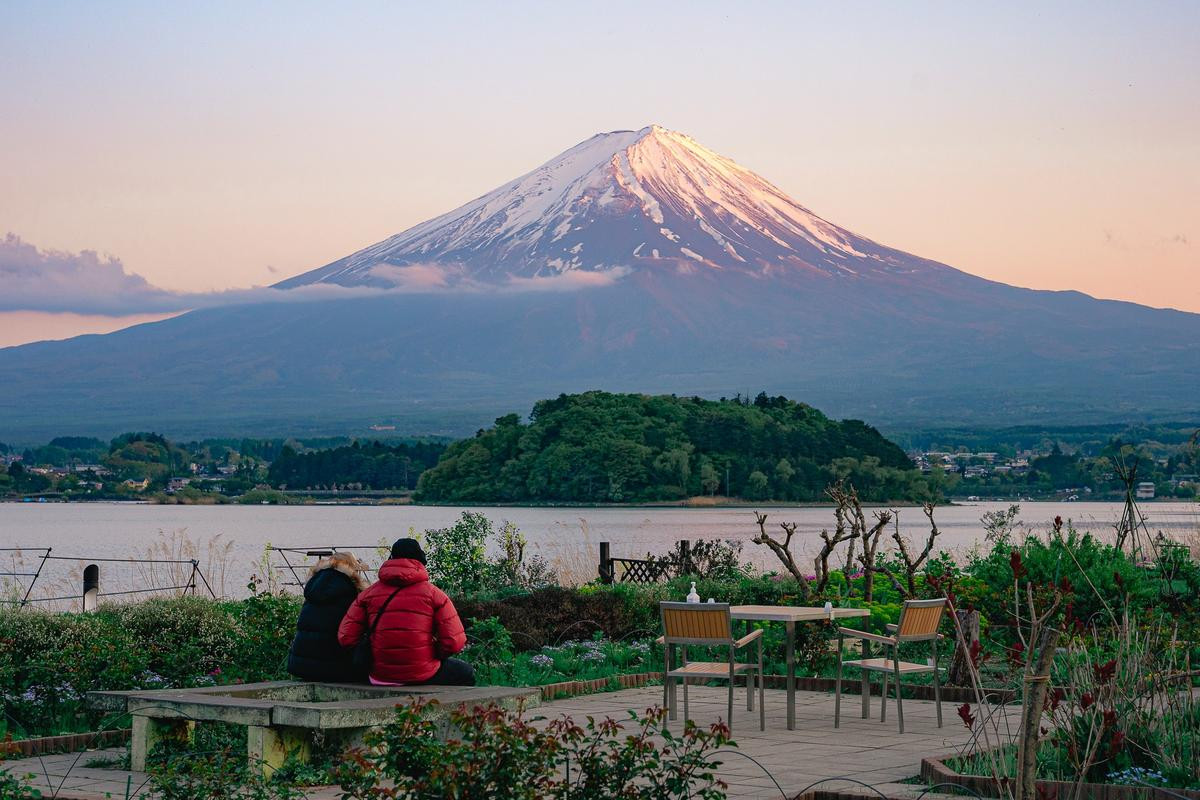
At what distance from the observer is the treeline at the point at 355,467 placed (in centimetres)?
9175

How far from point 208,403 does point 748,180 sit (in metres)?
60.2

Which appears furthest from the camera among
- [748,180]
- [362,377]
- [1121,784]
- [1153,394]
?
[362,377]

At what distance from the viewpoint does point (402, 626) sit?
8211mm

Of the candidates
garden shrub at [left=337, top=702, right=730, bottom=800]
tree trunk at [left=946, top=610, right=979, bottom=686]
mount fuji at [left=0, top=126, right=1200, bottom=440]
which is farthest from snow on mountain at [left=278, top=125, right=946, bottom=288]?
garden shrub at [left=337, top=702, right=730, bottom=800]

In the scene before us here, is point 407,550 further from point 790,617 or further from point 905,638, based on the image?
point 905,638

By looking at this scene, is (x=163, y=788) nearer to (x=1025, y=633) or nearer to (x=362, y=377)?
(x=1025, y=633)

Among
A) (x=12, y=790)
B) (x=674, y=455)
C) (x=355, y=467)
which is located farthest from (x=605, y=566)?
(x=355, y=467)

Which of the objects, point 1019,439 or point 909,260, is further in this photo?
point 909,260

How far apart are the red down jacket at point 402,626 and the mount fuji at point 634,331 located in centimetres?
14281

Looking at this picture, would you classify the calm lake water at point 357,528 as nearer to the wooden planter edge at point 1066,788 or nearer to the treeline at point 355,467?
the treeline at point 355,467

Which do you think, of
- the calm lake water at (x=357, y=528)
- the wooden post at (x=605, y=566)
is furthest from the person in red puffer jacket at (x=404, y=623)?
the calm lake water at (x=357, y=528)

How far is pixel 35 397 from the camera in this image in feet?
622

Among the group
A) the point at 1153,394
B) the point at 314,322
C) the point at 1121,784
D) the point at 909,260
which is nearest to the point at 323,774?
the point at 1121,784

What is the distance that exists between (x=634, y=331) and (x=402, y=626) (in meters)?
169
